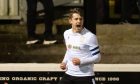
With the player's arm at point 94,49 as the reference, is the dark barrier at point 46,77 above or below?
below

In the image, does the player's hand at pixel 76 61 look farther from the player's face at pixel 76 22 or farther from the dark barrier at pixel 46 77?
the dark barrier at pixel 46 77

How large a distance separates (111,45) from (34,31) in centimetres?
76

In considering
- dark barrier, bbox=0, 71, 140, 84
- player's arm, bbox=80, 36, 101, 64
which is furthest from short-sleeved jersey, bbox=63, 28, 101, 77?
dark barrier, bbox=0, 71, 140, 84

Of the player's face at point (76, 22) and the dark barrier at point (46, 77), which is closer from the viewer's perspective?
the player's face at point (76, 22)

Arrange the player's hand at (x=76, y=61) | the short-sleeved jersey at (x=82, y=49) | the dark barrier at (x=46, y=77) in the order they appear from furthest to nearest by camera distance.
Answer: the dark barrier at (x=46, y=77), the short-sleeved jersey at (x=82, y=49), the player's hand at (x=76, y=61)

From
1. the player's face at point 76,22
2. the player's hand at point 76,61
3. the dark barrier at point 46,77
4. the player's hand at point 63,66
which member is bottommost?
the dark barrier at point 46,77

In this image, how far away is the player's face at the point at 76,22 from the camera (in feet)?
17.4

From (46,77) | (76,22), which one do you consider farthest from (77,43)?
(46,77)

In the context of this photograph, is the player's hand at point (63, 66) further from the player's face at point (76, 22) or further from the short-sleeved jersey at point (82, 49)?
the player's face at point (76, 22)

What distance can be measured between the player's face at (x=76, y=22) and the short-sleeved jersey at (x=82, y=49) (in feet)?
0.20

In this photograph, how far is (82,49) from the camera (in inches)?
213

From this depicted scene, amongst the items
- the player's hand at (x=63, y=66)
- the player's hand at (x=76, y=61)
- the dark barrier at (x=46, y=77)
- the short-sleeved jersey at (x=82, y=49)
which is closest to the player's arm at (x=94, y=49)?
the short-sleeved jersey at (x=82, y=49)

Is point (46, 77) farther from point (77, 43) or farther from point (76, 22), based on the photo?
point (76, 22)

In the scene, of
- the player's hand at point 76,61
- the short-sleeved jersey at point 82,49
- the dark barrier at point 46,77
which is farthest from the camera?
the dark barrier at point 46,77
